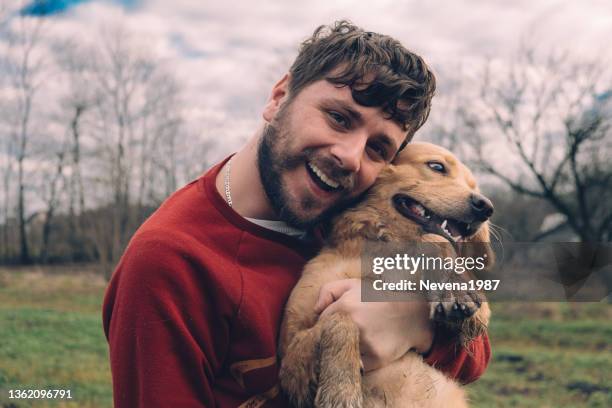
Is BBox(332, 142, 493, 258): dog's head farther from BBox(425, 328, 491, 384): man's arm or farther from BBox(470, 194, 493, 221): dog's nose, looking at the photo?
BBox(425, 328, 491, 384): man's arm

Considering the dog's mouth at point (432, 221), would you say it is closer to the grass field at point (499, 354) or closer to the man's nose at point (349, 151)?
the man's nose at point (349, 151)

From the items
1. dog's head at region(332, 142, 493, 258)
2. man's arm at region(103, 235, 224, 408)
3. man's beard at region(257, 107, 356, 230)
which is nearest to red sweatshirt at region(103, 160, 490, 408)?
man's arm at region(103, 235, 224, 408)

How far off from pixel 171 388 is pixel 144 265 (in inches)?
18.8

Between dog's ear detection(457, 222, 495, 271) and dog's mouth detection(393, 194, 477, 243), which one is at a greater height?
dog's mouth detection(393, 194, 477, 243)

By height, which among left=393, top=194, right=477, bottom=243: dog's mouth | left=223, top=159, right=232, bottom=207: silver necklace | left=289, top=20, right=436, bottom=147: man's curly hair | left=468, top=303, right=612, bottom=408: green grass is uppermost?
left=289, top=20, right=436, bottom=147: man's curly hair

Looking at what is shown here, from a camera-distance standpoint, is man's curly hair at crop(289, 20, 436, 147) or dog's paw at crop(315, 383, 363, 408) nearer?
dog's paw at crop(315, 383, 363, 408)

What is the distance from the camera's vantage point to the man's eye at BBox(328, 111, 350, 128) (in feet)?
9.35

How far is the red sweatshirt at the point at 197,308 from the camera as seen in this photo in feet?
7.41

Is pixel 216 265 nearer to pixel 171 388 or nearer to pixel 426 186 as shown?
pixel 171 388

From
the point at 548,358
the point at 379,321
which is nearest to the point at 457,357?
the point at 379,321

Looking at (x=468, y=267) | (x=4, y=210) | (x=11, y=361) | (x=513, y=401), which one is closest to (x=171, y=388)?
(x=468, y=267)

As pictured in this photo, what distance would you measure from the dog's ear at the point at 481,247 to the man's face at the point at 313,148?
0.95m

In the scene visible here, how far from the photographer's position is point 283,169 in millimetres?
2830

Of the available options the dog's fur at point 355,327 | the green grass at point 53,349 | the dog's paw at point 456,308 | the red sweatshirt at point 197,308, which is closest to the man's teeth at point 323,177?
the red sweatshirt at point 197,308
